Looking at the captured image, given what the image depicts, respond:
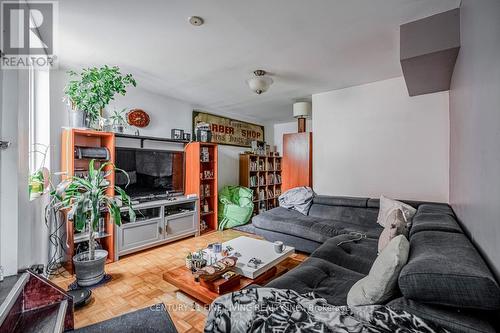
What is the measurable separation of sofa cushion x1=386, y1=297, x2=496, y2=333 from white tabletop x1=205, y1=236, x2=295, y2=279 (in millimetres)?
1096

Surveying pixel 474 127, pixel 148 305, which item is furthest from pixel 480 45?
pixel 148 305

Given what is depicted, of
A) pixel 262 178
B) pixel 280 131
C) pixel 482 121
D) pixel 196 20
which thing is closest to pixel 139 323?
pixel 196 20

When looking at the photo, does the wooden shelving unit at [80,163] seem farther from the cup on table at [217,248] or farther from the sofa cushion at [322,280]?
the sofa cushion at [322,280]

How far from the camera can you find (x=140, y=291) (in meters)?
2.07

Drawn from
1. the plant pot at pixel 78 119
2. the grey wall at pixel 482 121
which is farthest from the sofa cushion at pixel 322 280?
the plant pot at pixel 78 119

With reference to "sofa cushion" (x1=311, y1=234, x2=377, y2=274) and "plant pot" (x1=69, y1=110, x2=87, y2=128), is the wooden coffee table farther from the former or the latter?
"plant pot" (x1=69, y1=110, x2=87, y2=128)

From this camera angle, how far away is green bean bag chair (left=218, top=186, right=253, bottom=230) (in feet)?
13.5

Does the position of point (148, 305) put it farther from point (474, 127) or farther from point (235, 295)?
point (474, 127)

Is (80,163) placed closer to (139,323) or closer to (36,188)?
(36,188)

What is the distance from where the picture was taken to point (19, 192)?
1505mm

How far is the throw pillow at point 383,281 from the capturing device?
105 cm

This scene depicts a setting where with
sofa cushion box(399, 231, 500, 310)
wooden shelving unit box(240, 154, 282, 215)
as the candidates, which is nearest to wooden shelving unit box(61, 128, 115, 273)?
wooden shelving unit box(240, 154, 282, 215)

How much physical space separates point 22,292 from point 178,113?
308 cm

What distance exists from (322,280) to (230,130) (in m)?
3.82
